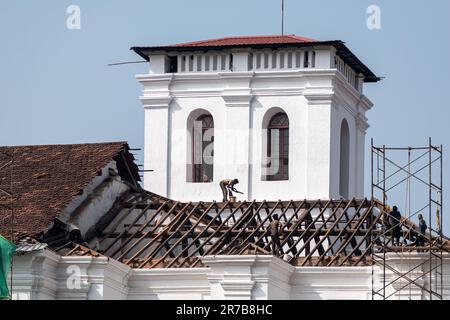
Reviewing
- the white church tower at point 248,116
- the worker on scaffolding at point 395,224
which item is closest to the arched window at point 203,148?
the white church tower at point 248,116

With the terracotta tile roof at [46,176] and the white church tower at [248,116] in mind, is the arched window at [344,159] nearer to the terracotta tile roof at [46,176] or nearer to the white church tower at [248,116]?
the white church tower at [248,116]

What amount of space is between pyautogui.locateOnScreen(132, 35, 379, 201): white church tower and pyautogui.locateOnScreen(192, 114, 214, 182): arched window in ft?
0.11

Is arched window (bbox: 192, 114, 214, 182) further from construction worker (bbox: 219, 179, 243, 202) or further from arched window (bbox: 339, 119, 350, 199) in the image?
arched window (bbox: 339, 119, 350, 199)

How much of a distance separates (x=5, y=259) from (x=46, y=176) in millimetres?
6907

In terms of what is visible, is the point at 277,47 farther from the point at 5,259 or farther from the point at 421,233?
the point at 5,259

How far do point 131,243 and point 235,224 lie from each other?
3.33 m

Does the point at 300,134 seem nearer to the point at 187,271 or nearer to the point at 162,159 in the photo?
the point at 162,159

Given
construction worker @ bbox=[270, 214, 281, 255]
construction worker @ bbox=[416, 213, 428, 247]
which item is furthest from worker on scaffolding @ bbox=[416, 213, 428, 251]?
construction worker @ bbox=[270, 214, 281, 255]

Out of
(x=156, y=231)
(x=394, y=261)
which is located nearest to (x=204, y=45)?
(x=156, y=231)

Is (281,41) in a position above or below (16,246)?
above

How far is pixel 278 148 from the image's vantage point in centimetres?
8038

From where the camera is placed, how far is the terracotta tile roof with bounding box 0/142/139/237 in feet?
232
